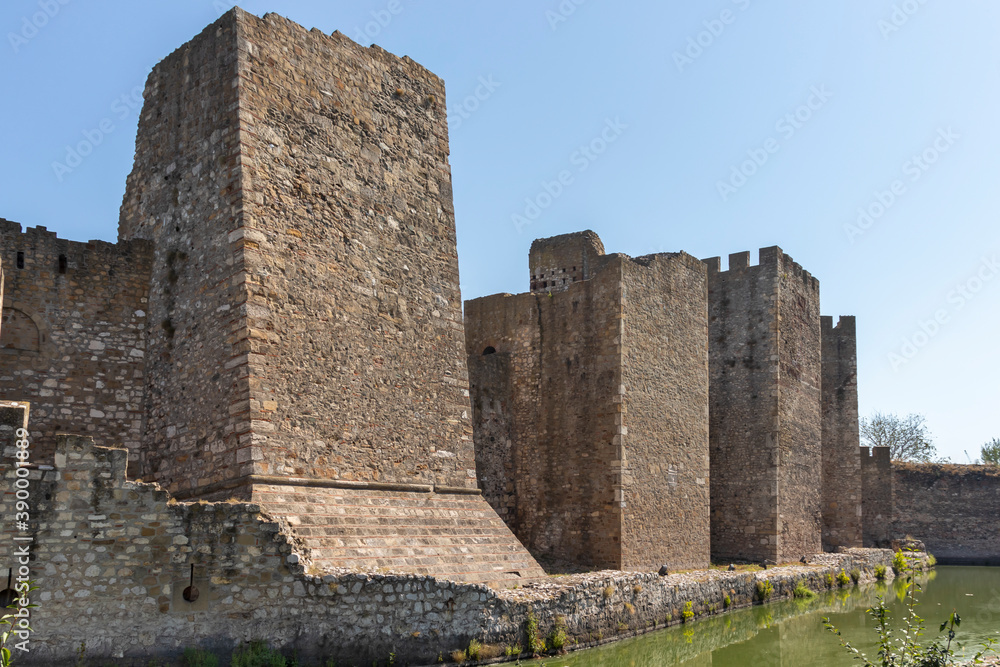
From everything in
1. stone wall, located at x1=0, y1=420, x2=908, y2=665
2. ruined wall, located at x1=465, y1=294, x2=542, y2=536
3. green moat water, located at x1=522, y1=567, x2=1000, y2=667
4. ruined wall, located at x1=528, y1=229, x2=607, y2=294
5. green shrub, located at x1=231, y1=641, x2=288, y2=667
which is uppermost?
ruined wall, located at x1=528, y1=229, x2=607, y2=294

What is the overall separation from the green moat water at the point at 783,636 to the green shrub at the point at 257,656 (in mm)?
3285

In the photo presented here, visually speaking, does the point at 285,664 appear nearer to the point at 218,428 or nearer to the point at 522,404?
the point at 218,428

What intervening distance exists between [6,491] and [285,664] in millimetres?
3193

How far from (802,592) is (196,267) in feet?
48.1

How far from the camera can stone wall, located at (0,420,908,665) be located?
9.05m

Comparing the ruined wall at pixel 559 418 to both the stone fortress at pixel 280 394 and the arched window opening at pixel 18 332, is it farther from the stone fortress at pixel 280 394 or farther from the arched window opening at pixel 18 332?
the arched window opening at pixel 18 332

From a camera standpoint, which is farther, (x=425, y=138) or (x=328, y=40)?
(x=425, y=138)

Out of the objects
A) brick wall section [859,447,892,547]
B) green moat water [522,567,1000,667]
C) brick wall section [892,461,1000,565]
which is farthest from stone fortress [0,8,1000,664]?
brick wall section [892,461,1000,565]

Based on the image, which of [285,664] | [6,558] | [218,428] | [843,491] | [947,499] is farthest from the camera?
[947,499]

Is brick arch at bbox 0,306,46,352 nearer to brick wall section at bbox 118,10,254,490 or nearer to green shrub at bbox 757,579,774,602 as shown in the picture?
brick wall section at bbox 118,10,254,490

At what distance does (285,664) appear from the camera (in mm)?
9773

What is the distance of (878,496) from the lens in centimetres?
3278

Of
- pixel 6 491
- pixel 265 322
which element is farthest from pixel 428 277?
pixel 6 491

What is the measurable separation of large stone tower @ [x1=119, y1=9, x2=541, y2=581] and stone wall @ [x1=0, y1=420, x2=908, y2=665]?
2.23ft
